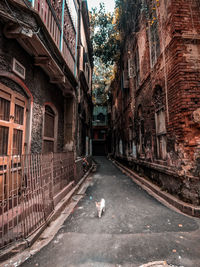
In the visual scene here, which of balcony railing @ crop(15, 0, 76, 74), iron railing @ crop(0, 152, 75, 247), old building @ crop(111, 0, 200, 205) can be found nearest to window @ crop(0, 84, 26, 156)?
Result: iron railing @ crop(0, 152, 75, 247)

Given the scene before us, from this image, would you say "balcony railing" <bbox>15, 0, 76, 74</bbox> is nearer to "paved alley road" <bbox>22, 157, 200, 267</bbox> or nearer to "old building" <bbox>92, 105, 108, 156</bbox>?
"paved alley road" <bbox>22, 157, 200, 267</bbox>

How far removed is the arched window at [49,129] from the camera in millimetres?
5707

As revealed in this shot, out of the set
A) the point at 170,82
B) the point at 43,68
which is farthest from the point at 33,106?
the point at 170,82

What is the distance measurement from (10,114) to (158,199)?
5180 mm

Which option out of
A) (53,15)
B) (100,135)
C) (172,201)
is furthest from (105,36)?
(100,135)

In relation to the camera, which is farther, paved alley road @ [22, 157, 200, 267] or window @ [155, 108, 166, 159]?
window @ [155, 108, 166, 159]

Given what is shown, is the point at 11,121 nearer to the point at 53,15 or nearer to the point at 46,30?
the point at 46,30

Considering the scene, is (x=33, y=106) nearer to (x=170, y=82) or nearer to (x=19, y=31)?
(x=19, y=31)

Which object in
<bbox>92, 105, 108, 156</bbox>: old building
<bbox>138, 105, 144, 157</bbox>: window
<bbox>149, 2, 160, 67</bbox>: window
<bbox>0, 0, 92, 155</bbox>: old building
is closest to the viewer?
<bbox>0, 0, 92, 155</bbox>: old building

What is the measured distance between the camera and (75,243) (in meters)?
2.65

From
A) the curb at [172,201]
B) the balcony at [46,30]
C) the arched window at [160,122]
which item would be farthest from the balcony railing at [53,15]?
the curb at [172,201]

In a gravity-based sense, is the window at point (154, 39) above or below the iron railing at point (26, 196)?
above

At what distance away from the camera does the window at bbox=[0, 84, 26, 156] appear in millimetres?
3395

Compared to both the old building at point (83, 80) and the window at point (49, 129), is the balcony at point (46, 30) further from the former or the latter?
the old building at point (83, 80)
